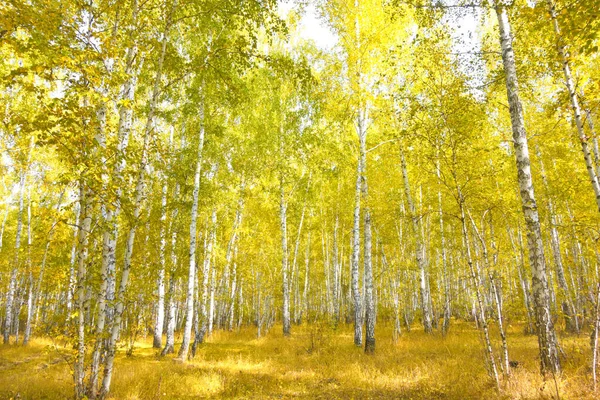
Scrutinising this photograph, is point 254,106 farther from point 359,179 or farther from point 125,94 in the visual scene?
point 125,94

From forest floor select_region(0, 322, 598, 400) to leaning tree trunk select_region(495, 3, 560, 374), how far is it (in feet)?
1.51

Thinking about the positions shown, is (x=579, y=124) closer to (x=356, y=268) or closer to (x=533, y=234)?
(x=533, y=234)

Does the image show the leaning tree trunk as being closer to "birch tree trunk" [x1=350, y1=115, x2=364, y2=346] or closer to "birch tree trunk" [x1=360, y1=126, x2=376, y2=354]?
"birch tree trunk" [x1=360, y1=126, x2=376, y2=354]

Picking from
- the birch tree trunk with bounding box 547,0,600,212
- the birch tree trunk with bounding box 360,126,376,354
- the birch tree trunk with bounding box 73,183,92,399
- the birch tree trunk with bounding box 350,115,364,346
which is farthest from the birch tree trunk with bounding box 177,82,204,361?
the birch tree trunk with bounding box 547,0,600,212

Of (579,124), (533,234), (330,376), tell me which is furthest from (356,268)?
(579,124)

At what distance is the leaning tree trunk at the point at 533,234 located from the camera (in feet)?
18.5

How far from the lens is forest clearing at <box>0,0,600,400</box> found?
522 centimetres

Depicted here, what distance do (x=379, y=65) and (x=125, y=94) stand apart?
8.85 meters

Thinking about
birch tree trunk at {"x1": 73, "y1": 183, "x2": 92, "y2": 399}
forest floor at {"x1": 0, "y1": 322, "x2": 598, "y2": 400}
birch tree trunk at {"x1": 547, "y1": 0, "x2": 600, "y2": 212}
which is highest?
→ birch tree trunk at {"x1": 547, "y1": 0, "x2": 600, "y2": 212}

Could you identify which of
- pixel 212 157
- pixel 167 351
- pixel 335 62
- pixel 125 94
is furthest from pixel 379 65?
pixel 167 351

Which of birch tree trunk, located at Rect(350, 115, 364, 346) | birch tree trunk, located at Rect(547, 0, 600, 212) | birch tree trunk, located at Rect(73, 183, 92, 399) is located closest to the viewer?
birch tree trunk, located at Rect(547, 0, 600, 212)

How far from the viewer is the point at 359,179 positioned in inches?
463

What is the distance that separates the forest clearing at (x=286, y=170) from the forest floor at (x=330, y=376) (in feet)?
0.23

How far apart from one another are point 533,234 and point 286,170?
11.1m
